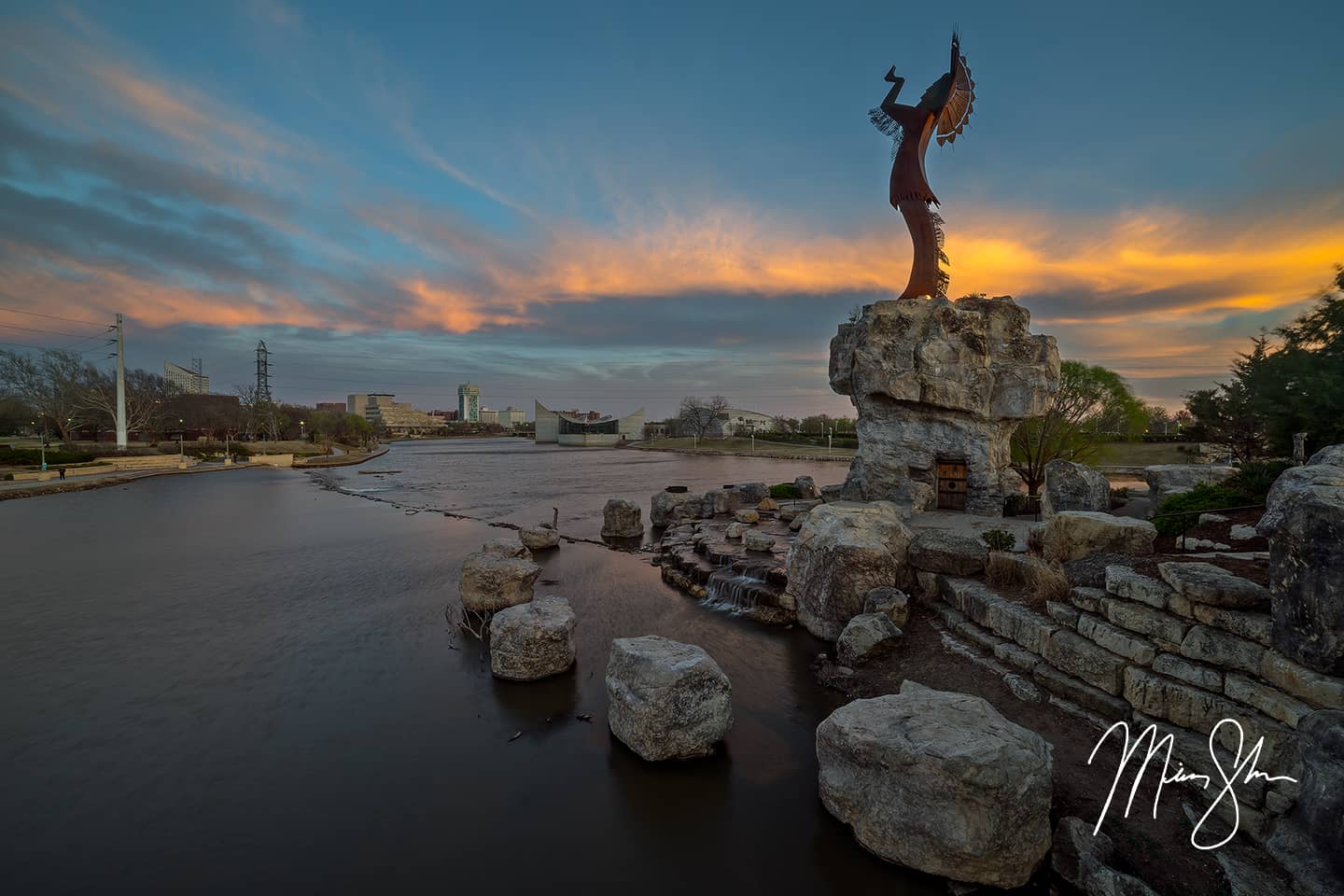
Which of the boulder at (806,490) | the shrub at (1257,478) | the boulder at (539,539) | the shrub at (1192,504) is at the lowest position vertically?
the boulder at (539,539)

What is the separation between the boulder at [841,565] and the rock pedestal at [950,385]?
368 inches

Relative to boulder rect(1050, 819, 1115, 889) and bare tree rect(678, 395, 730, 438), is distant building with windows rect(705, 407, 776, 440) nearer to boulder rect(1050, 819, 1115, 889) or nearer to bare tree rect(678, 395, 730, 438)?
bare tree rect(678, 395, 730, 438)

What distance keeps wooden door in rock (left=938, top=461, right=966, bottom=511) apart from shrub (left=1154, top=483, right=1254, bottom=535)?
32.1ft

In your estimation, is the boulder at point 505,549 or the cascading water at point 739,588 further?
the boulder at point 505,549

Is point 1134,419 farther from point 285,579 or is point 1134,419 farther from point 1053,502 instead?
point 285,579

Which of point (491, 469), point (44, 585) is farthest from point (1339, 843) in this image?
point (491, 469)

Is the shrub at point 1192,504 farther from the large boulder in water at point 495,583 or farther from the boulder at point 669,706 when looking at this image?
the large boulder in water at point 495,583

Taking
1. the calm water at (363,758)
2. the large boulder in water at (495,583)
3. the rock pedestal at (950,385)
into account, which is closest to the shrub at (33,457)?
the calm water at (363,758)

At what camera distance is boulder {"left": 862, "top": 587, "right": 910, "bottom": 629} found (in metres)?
11.1

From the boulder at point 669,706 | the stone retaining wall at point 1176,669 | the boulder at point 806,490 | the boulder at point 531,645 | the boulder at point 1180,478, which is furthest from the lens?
the boulder at point 806,490

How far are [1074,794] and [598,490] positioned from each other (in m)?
35.7

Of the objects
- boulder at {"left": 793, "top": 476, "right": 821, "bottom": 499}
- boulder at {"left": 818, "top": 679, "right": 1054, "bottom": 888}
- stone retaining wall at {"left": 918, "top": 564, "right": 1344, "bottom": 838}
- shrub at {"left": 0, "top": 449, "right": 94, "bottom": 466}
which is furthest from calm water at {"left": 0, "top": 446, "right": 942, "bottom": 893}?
shrub at {"left": 0, "top": 449, "right": 94, "bottom": 466}

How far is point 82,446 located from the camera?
5972cm

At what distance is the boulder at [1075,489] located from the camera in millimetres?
15578
